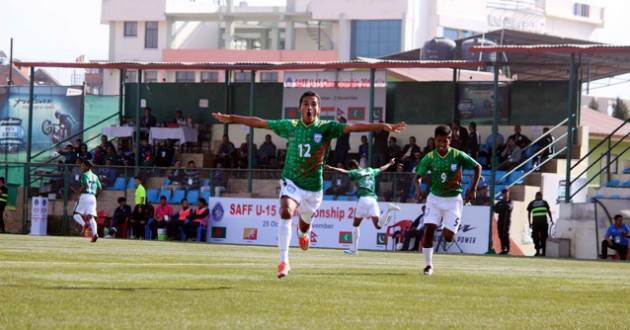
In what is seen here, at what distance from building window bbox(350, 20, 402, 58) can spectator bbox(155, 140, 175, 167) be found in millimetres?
57351

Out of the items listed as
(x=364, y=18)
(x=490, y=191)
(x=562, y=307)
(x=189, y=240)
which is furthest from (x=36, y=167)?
(x=364, y=18)

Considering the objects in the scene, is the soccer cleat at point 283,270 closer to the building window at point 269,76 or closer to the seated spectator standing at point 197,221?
the seated spectator standing at point 197,221

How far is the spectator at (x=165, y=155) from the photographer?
39031 millimetres

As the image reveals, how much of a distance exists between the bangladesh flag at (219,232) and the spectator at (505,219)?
8731 mm

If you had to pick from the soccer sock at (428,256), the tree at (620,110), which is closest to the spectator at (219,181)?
the soccer sock at (428,256)

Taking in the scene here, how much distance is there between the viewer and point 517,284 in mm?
13625

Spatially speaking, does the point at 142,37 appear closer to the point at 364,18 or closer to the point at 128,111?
the point at 364,18

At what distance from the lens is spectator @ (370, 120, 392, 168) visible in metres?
36.6

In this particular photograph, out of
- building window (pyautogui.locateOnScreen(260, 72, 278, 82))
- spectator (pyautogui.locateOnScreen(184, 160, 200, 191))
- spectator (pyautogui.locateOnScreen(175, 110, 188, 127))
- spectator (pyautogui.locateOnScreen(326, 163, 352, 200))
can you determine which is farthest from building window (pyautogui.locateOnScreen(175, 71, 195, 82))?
spectator (pyautogui.locateOnScreen(326, 163, 352, 200))

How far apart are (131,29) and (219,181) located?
7343 centimetres

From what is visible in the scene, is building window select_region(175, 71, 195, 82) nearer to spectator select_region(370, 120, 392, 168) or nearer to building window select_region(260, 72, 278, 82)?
building window select_region(260, 72, 278, 82)

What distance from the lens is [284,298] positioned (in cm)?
1035

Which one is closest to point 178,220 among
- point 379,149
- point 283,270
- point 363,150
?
point 363,150

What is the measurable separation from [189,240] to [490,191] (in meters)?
9.62
